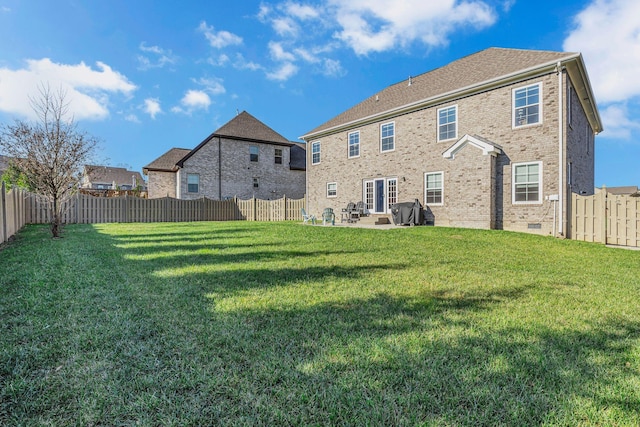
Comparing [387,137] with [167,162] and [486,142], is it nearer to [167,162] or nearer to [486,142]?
[486,142]

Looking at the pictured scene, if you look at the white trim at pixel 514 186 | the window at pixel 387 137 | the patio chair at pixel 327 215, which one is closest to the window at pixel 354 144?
the window at pixel 387 137

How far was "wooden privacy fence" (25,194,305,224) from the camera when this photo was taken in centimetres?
1749

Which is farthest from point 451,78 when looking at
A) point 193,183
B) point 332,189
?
point 193,183

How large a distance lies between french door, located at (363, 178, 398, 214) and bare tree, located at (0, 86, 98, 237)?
13.1 m

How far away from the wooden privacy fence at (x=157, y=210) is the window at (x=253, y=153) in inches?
217

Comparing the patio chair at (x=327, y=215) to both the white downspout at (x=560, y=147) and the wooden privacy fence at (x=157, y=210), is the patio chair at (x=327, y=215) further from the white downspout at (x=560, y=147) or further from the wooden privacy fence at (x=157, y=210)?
the white downspout at (x=560, y=147)

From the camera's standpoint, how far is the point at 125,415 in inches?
67.2

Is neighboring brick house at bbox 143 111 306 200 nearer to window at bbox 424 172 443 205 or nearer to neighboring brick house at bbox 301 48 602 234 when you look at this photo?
neighboring brick house at bbox 301 48 602 234

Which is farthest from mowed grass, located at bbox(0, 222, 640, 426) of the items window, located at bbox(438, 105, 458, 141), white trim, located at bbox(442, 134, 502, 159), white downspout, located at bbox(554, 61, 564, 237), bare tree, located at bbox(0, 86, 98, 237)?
window, located at bbox(438, 105, 458, 141)

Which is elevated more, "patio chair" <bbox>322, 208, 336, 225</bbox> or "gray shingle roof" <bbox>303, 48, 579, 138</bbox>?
"gray shingle roof" <bbox>303, 48, 579, 138</bbox>

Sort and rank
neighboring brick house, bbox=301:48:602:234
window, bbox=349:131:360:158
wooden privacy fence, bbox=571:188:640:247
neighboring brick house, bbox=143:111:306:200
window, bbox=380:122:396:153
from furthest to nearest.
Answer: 1. neighboring brick house, bbox=143:111:306:200
2. window, bbox=349:131:360:158
3. window, bbox=380:122:396:153
4. neighboring brick house, bbox=301:48:602:234
5. wooden privacy fence, bbox=571:188:640:247

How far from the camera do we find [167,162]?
93.0 feet

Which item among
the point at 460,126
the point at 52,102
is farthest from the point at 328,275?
the point at 460,126

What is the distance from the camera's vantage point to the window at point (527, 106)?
12133mm
